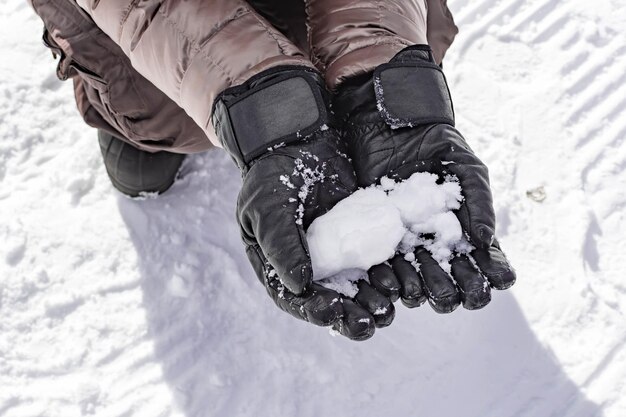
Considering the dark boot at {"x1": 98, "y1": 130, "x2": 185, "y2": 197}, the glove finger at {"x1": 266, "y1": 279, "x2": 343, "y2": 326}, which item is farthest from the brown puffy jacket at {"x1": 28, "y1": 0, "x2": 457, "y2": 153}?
the glove finger at {"x1": 266, "y1": 279, "x2": 343, "y2": 326}

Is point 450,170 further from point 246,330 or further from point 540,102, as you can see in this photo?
point 540,102

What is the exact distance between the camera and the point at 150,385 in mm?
1675

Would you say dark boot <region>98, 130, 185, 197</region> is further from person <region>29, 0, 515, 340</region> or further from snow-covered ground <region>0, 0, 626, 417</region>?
person <region>29, 0, 515, 340</region>

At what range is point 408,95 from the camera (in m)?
1.29

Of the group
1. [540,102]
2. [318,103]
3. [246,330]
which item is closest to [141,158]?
[246,330]

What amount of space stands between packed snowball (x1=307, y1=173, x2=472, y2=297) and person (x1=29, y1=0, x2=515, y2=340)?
23mm

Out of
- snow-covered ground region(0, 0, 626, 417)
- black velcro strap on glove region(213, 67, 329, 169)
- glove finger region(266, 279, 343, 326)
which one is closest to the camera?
glove finger region(266, 279, 343, 326)

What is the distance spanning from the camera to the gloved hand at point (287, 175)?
45.8 inches

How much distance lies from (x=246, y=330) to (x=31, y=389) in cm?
60

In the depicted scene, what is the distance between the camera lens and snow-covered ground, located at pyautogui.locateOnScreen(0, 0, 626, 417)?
1649 millimetres

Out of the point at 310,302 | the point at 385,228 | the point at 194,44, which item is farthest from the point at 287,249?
the point at 194,44

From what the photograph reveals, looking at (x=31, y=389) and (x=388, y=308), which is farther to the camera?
(x=31, y=389)

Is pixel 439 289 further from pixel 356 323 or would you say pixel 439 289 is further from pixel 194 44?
pixel 194 44

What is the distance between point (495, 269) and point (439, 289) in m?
0.12
